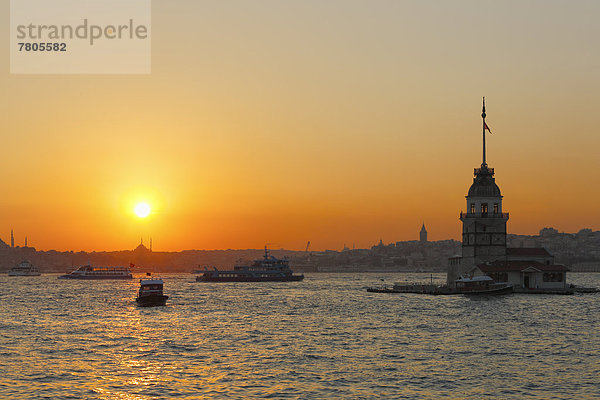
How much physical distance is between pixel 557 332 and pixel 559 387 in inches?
1102

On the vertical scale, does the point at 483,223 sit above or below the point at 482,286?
above

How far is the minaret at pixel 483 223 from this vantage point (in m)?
124

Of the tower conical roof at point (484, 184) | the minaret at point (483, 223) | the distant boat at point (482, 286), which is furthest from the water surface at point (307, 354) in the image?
the tower conical roof at point (484, 184)

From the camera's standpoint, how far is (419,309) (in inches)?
3711

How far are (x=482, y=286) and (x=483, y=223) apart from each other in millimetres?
13288

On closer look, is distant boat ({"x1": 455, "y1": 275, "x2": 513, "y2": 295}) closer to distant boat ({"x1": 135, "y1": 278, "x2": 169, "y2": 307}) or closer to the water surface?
the water surface

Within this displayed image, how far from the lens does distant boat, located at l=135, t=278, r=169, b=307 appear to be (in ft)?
350

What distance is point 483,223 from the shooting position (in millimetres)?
124875

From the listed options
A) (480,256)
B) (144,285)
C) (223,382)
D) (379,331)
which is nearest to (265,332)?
(379,331)

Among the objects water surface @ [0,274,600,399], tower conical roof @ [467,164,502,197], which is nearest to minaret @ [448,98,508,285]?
tower conical roof @ [467,164,502,197]

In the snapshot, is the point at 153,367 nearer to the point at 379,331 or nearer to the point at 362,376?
the point at 362,376

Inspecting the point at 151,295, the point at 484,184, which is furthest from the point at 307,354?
the point at 484,184

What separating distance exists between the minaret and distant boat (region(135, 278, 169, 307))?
53361 mm

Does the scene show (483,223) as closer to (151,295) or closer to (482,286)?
(482,286)
